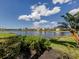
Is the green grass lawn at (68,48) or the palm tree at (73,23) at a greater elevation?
the palm tree at (73,23)

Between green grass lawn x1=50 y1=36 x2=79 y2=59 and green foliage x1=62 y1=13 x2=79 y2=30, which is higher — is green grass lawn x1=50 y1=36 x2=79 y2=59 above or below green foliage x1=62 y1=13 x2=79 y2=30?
below

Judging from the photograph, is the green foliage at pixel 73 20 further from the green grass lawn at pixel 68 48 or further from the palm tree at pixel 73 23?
the green grass lawn at pixel 68 48

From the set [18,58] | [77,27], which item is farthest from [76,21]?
[18,58]

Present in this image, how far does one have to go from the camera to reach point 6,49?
952 centimetres

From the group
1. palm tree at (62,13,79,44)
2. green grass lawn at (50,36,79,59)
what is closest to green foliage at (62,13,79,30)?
palm tree at (62,13,79,44)

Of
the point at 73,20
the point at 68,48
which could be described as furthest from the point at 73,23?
the point at 68,48

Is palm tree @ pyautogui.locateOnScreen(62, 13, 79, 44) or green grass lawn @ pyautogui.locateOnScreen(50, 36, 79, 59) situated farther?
palm tree @ pyautogui.locateOnScreen(62, 13, 79, 44)

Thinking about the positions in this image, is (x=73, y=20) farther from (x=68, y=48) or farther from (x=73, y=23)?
(x=68, y=48)

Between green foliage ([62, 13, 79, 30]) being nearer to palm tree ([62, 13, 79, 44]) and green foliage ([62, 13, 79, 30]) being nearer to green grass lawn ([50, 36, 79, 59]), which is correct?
palm tree ([62, 13, 79, 44])

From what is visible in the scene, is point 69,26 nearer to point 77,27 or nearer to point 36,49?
point 77,27

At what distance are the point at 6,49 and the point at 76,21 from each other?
22.0m

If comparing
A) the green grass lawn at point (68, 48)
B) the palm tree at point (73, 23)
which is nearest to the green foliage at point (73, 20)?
the palm tree at point (73, 23)

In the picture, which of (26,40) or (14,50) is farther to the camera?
(26,40)

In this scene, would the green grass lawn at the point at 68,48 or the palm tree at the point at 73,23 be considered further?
the palm tree at the point at 73,23
